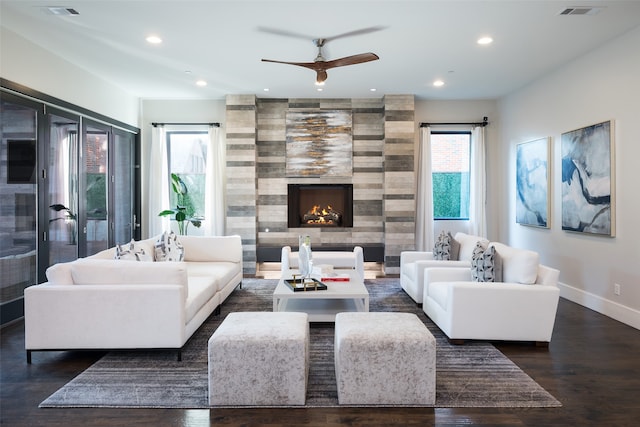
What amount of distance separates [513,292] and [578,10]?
264cm

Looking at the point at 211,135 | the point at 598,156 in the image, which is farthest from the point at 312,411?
the point at 211,135

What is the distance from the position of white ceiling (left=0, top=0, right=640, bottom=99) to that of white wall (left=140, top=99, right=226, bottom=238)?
96 centimetres

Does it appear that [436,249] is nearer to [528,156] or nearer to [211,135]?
[528,156]

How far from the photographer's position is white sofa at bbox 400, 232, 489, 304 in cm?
477

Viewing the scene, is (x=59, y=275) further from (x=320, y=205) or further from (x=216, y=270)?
(x=320, y=205)

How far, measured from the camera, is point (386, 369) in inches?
98.4

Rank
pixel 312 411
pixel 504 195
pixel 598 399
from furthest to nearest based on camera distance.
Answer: pixel 504 195, pixel 598 399, pixel 312 411

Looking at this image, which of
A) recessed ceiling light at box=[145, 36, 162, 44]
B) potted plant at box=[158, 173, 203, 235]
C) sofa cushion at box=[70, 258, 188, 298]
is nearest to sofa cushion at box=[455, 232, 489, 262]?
sofa cushion at box=[70, 258, 188, 298]

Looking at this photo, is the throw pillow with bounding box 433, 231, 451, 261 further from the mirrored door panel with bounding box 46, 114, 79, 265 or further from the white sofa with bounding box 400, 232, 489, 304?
the mirrored door panel with bounding box 46, 114, 79, 265

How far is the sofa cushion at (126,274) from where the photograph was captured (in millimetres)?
3238

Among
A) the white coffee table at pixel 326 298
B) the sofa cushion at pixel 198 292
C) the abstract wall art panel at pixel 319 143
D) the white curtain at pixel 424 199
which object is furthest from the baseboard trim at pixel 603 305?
the sofa cushion at pixel 198 292

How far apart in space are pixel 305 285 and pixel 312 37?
2.66m

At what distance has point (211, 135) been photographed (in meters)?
7.19

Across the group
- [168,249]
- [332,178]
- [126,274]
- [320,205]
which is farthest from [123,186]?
[126,274]
